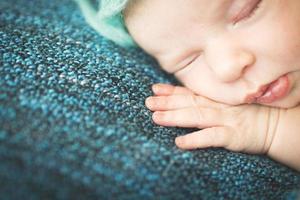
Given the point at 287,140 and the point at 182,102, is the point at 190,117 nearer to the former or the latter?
the point at 182,102

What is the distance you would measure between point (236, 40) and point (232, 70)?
0.17 ft

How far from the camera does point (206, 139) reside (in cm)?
65

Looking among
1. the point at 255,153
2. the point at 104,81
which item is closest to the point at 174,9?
the point at 104,81

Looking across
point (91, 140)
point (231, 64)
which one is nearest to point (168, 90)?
point (231, 64)

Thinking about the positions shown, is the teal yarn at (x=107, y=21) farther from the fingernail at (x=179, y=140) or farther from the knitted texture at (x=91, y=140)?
the fingernail at (x=179, y=140)

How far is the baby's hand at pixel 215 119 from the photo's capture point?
672 millimetres

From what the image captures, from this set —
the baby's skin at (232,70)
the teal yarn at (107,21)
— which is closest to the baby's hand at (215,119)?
the baby's skin at (232,70)

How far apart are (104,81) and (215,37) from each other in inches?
7.9

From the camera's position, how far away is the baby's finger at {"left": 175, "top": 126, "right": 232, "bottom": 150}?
62 cm

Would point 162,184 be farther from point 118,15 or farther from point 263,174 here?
point 118,15

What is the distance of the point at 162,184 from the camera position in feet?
1.69

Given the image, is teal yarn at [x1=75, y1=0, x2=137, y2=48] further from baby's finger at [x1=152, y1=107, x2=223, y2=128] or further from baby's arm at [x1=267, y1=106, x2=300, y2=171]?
baby's arm at [x1=267, y1=106, x2=300, y2=171]

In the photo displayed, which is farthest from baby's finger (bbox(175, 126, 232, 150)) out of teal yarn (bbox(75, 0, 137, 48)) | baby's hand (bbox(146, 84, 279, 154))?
teal yarn (bbox(75, 0, 137, 48))

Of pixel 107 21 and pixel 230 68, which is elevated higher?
pixel 107 21
